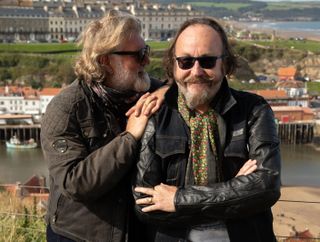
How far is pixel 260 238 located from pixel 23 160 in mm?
15178

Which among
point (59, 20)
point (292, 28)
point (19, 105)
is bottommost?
point (292, 28)

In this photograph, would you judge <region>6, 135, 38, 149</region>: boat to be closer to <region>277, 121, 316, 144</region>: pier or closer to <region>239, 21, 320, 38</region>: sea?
<region>277, 121, 316, 144</region>: pier

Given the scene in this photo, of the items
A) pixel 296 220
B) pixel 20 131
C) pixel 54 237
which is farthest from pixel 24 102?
pixel 54 237

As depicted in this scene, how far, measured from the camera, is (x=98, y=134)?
146 cm

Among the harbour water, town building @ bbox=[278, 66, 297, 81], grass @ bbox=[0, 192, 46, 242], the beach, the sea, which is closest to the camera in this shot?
grass @ bbox=[0, 192, 46, 242]

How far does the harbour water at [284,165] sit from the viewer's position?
12770 millimetres

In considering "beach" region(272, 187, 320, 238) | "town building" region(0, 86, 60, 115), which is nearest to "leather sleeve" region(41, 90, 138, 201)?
"beach" region(272, 187, 320, 238)

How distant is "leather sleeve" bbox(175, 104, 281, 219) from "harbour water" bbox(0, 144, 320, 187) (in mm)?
10592

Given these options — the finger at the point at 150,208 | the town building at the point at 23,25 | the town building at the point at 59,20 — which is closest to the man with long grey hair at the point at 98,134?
the finger at the point at 150,208

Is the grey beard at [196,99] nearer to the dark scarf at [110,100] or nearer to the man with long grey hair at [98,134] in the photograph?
the man with long grey hair at [98,134]

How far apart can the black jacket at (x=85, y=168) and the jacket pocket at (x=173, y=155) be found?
86 millimetres

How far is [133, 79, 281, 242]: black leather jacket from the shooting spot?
129 cm

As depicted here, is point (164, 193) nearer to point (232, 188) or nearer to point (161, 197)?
point (161, 197)

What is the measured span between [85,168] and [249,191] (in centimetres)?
43
